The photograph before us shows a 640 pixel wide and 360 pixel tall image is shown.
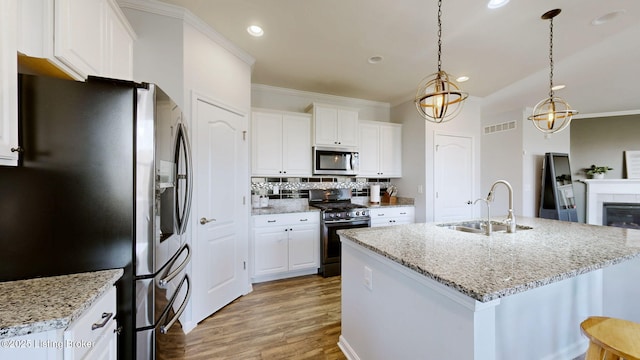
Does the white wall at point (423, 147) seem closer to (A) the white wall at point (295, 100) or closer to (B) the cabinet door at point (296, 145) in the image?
(A) the white wall at point (295, 100)

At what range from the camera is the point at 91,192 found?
1.07m

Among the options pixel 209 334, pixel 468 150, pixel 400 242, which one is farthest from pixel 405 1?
pixel 209 334

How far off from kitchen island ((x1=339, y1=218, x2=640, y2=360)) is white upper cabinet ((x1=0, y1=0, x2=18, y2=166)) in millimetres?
1631

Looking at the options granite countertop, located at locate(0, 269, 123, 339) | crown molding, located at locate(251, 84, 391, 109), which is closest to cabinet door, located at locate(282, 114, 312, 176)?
crown molding, located at locate(251, 84, 391, 109)

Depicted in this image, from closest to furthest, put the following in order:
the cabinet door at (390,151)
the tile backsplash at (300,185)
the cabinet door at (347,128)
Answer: the tile backsplash at (300,185)
the cabinet door at (347,128)
the cabinet door at (390,151)

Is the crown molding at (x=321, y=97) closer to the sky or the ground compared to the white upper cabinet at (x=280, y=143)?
closer to the sky

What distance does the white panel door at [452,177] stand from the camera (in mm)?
3723

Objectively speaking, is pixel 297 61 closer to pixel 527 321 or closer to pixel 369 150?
pixel 369 150

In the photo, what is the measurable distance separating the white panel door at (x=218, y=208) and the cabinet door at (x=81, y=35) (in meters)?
0.73

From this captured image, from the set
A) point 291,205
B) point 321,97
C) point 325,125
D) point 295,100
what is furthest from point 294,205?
point 321,97

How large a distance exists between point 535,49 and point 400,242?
3017mm

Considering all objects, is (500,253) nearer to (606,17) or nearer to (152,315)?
(152,315)

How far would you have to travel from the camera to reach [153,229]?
1.18 metres

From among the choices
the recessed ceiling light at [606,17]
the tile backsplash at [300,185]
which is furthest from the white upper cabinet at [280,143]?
the recessed ceiling light at [606,17]
